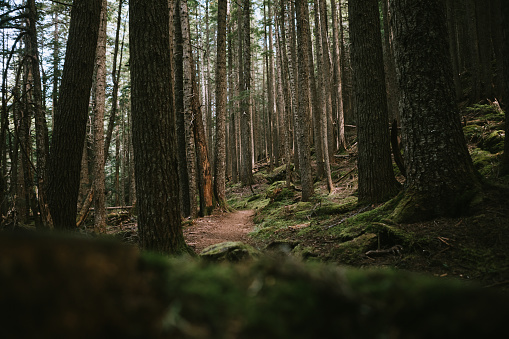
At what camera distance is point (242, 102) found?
67.3 ft

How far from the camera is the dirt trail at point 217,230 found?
25.4ft

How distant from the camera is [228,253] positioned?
11.1 ft

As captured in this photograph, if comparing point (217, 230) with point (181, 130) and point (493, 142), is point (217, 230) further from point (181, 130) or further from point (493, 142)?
point (493, 142)

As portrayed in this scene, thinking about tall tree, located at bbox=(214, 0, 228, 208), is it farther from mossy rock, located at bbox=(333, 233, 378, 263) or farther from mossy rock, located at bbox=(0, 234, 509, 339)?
mossy rock, located at bbox=(0, 234, 509, 339)

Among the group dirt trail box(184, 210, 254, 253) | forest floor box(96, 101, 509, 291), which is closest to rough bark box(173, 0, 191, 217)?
dirt trail box(184, 210, 254, 253)

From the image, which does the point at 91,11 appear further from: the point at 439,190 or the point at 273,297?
the point at 439,190

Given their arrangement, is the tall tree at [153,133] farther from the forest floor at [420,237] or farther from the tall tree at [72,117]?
the forest floor at [420,237]

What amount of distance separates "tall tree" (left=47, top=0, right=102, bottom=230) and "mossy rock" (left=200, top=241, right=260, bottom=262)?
377cm

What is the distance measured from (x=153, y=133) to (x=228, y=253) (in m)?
2.43

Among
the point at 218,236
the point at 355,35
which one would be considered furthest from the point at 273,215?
the point at 355,35

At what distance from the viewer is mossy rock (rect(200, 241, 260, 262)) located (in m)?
3.35

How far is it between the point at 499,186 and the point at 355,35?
4926 millimetres

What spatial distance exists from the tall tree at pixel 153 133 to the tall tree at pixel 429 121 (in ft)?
12.9

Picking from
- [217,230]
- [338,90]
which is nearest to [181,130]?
[217,230]
